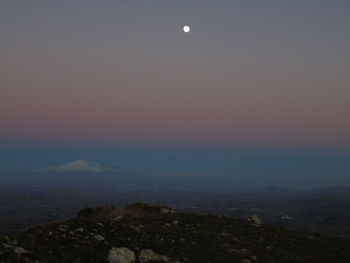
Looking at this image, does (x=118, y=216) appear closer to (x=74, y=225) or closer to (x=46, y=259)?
Result: (x=74, y=225)

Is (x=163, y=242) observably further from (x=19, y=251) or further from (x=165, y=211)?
(x=165, y=211)

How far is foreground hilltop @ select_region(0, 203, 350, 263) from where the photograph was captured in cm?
1498

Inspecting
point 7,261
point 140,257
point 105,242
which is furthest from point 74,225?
point 7,261

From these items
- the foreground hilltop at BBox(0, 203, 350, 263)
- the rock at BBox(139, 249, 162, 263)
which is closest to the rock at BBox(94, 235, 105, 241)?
the foreground hilltop at BBox(0, 203, 350, 263)

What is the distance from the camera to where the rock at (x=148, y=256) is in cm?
1595

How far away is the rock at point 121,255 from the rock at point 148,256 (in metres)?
0.44

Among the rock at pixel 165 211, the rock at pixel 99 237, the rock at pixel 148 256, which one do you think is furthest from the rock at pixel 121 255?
the rock at pixel 165 211

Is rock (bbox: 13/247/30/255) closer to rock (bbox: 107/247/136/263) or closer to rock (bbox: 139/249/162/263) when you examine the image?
rock (bbox: 107/247/136/263)

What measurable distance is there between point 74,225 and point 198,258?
5591 mm

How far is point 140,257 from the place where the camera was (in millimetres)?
16016

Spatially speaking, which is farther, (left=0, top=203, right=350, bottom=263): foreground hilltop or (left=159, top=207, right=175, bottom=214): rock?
(left=159, top=207, right=175, bottom=214): rock

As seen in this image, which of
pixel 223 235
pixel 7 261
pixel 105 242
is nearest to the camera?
pixel 7 261

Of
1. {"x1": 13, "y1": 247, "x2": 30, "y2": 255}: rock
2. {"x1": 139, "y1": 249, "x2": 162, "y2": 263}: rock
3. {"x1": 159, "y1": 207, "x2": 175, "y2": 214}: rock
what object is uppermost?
{"x1": 159, "y1": 207, "x2": 175, "y2": 214}: rock

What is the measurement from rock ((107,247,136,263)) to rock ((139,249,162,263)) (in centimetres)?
44
